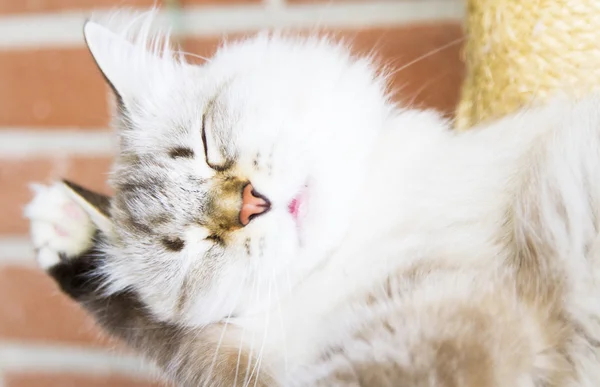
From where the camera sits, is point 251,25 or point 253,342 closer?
point 253,342

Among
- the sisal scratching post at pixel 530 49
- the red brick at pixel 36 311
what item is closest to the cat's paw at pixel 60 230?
the red brick at pixel 36 311

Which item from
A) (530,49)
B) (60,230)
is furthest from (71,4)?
(530,49)

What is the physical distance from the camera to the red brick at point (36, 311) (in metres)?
1.18

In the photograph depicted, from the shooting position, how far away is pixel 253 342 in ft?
2.09

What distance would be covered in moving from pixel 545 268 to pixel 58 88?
92cm

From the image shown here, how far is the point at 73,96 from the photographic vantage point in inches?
42.5

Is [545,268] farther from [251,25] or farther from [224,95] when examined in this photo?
[251,25]

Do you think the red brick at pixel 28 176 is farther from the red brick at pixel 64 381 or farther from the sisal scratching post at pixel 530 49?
the sisal scratching post at pixel 530 49

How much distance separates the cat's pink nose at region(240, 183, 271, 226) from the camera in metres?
0.63

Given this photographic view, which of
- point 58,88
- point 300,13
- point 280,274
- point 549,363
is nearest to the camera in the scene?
point 549,363

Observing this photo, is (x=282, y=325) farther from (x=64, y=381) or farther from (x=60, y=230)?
(x=64, y=381)

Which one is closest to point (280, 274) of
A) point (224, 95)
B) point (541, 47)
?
point (224, 95)

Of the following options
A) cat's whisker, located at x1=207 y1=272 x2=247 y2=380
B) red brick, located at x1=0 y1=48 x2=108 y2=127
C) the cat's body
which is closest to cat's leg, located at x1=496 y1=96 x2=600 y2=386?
the cat's body

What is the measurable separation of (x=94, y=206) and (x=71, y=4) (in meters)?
Result: 0.46
